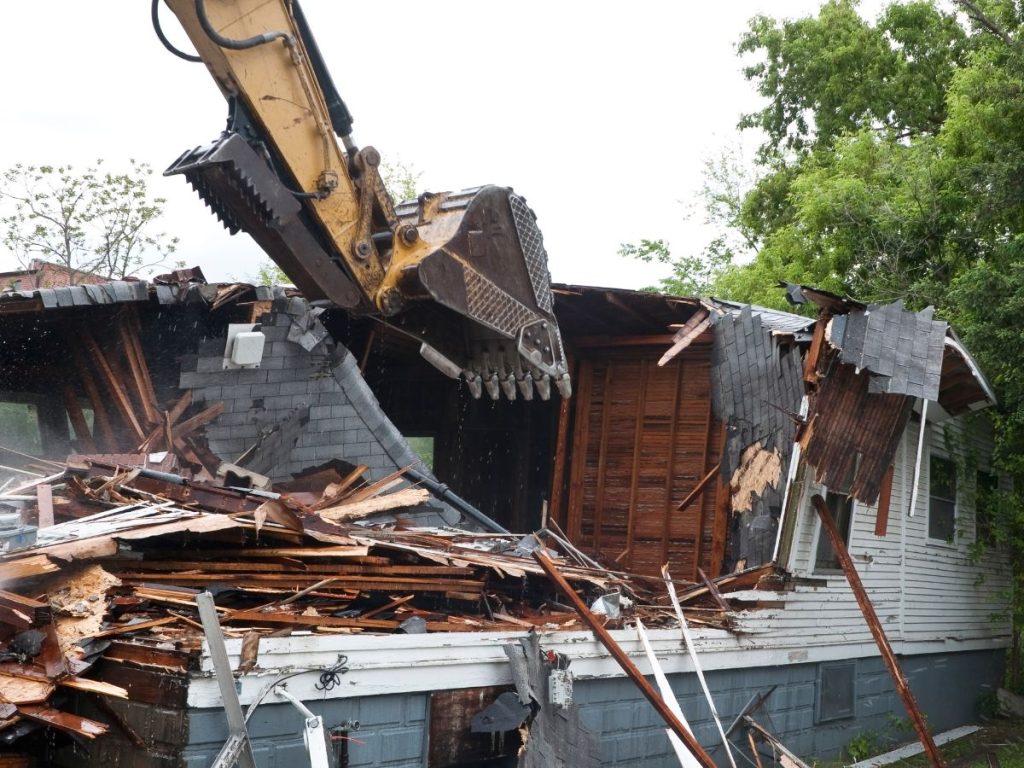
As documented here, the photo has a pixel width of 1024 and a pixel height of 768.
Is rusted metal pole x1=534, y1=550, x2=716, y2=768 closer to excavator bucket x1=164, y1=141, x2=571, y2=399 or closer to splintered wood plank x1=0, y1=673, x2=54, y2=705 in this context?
excavator bucket x1=164, y1=141, x2=571, y2=399

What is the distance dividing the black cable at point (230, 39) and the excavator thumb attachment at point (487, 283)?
5.01ft

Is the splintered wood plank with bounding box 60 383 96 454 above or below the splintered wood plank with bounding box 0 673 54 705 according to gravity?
above

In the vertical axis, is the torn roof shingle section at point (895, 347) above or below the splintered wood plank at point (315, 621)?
above

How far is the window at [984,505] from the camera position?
46.6ft

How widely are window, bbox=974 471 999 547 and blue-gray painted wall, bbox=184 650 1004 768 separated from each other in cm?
155

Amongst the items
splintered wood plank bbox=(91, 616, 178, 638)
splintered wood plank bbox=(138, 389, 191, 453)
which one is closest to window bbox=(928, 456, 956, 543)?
splintered wood plank bbox=(138, 389, 191, 453)

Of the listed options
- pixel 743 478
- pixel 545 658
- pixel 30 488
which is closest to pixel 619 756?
pixel 545 658

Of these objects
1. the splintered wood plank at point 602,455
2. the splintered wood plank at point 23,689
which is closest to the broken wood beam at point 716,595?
the splintered wood plank at point 602,455

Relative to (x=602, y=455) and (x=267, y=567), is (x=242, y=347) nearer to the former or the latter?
(x=267, y=567)

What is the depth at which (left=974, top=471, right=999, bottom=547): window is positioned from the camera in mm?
14218

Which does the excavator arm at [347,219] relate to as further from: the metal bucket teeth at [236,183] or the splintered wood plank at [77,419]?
the splintered wood plank at [77,419]

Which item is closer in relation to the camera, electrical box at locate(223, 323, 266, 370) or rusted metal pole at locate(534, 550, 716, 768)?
rusted metal pole at locate(534, 550, 716, 768)

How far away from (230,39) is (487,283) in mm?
2404

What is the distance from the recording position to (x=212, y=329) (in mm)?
10352
